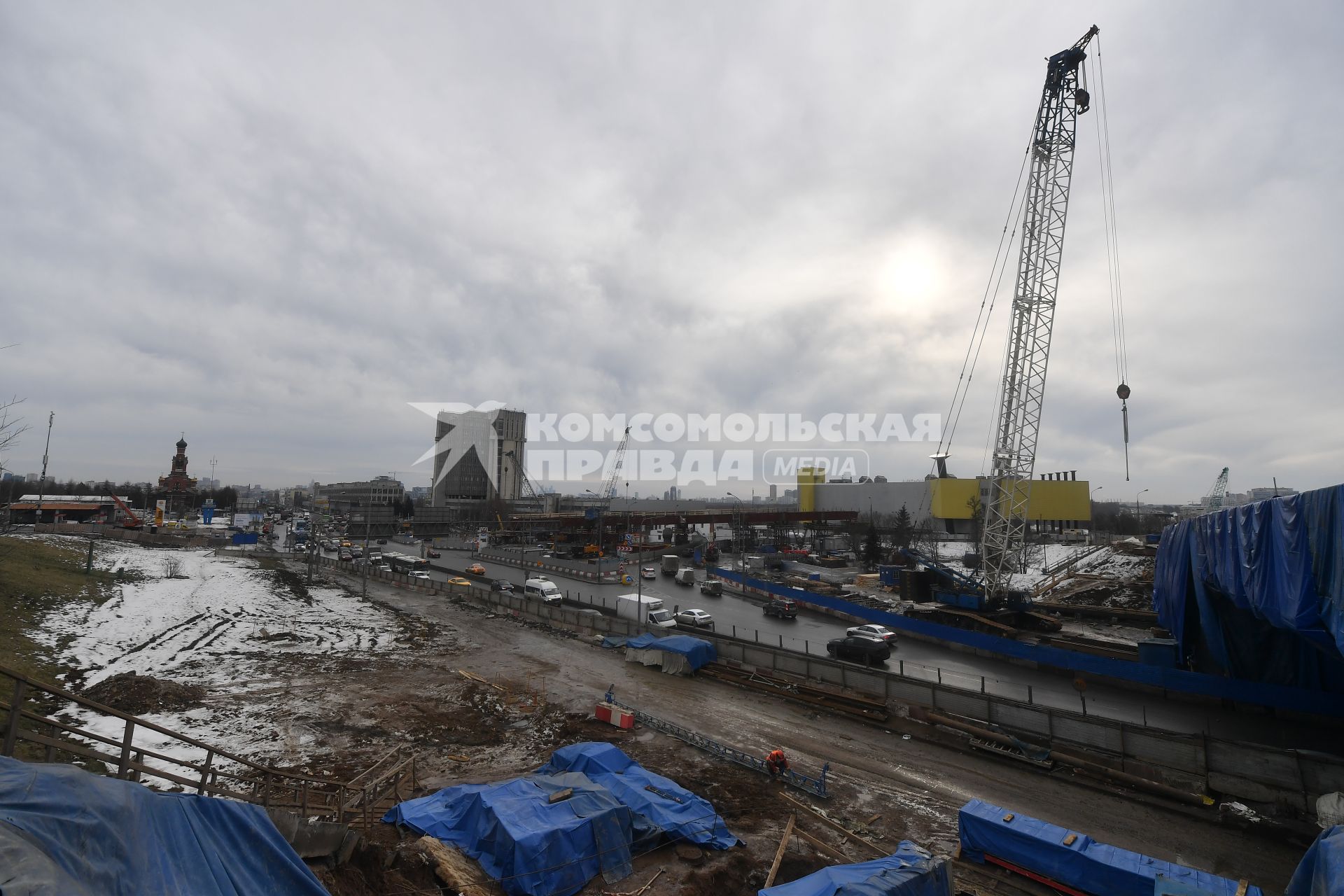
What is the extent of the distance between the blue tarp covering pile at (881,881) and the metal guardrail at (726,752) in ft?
16.5

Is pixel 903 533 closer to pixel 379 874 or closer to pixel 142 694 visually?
pixel 142 694

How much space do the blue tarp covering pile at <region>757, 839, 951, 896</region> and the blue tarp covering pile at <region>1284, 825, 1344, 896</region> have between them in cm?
385

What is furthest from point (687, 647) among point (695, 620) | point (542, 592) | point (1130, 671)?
point (542, 592)

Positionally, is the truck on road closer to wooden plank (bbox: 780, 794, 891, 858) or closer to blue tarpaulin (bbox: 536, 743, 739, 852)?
blue tarpaulin (bbox: 536, 743, 739, 852)

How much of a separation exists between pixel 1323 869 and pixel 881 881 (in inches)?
179

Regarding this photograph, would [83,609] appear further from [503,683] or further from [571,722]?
[571,722]

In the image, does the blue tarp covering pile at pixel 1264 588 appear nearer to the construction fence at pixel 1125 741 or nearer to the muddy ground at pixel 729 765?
the construction fence at pixel 1125 741

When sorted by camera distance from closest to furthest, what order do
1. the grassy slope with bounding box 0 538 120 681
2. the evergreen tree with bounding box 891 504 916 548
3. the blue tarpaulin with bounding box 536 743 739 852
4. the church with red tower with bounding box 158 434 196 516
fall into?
the blue tarpaulin with bounding box 536 743 739 852 < the grassy slope with bounding box 0 538 120 681 < the evergreen tree with bounding box 891 504 916 548 < the church with red tower with bounding box 158 434 196 516

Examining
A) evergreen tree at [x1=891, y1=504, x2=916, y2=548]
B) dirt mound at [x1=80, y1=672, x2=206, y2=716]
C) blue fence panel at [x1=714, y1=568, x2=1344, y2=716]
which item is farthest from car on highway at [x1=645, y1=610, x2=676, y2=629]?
evergreen tree at [x1=891, y1=504, x2=916, y2=548]

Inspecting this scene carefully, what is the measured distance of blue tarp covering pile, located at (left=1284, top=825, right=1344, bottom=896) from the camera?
18.2 ft

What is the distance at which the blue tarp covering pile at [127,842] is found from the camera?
3.46m

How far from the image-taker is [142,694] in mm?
17781

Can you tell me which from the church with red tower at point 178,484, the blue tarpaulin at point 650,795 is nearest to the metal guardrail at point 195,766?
the blue tarpaulin at point 650,795

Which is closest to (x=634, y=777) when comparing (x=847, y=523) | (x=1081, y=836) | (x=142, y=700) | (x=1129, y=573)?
(x=1081, y=836)
